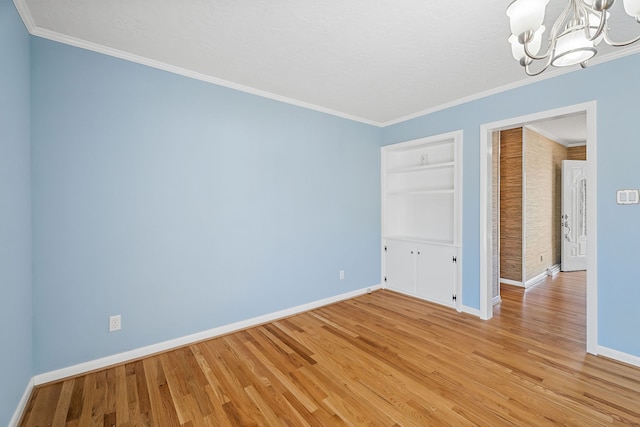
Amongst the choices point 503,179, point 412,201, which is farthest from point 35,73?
point 503,179

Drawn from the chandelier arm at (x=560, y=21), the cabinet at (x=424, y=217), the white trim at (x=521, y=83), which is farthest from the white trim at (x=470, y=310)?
the chandelier arm at (x=560, y=21)

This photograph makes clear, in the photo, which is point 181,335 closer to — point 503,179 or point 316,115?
A: point 316,115

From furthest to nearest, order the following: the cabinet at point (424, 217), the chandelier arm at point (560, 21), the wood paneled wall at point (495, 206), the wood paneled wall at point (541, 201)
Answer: the wood paneled wall at point (541, 201) → the wood paneled wall at point (495, 206) → the cabinet at point (424, 217) → the chandelier arm at point (560, 21)

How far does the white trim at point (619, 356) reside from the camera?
7.47 feet

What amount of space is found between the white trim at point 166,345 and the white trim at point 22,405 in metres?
0.07

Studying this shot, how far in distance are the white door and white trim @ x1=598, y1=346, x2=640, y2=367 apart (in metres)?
3.77

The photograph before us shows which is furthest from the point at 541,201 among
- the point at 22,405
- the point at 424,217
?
the point at 22,405

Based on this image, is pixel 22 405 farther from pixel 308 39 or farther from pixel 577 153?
pixel 577 153

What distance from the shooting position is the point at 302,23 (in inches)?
77.2

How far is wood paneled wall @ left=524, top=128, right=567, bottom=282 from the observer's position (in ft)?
15.1

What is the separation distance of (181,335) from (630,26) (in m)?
4.52

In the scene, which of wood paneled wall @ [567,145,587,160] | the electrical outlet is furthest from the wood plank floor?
wood paneled wall @ [567,145,587,160]

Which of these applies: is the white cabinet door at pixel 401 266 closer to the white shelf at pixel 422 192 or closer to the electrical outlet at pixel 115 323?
the white shelf at pixel 422 192

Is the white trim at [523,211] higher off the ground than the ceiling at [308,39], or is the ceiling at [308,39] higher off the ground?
the ceiling at [308,39]
